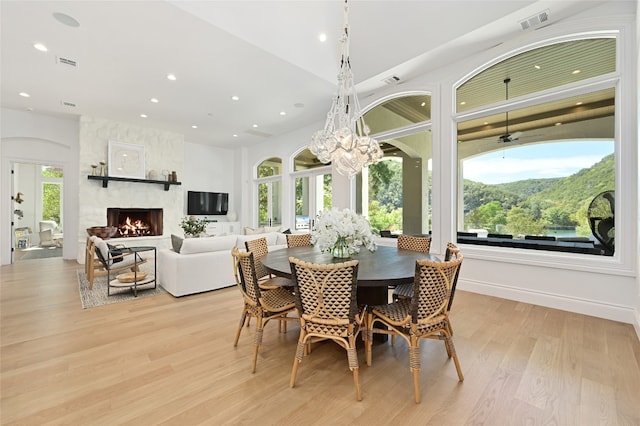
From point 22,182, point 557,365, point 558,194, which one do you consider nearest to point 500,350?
point 557,365

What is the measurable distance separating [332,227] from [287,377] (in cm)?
126

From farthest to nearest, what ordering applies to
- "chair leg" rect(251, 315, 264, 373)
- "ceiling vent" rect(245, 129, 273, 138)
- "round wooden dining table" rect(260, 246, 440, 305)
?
"ceiling vent" rect(245, 129, 273, 138) < "chair leg" rect(251, 315, 264, 373) < "round wooden dining table" rect(260, 246, 440, 305)

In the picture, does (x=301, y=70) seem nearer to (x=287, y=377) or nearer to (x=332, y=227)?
(x=332, y=227)

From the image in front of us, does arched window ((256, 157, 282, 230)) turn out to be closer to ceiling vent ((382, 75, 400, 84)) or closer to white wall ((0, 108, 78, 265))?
ceiling vent ((382, 75, 400, 84))

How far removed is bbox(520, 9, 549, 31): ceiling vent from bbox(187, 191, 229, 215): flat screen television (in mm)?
9062

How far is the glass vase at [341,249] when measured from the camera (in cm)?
260

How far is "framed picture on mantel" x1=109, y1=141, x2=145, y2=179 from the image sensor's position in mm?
7203

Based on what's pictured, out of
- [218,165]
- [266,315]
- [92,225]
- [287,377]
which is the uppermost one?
[218,165]

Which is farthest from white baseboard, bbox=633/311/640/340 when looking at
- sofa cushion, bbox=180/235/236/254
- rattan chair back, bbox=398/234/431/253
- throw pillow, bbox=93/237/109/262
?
throw pillow, bbox=93/237/109/262

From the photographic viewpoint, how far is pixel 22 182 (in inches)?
384

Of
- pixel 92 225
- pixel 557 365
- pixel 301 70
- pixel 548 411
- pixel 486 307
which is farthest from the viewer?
pixel 92 225

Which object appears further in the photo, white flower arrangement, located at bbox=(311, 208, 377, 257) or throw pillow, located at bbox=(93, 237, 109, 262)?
throw pillow, located at bbox=(93, 237, 109, 262)

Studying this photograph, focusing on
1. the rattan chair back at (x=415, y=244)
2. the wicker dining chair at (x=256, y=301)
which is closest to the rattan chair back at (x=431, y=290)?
the wicker dining chair at (x=256, y=301)

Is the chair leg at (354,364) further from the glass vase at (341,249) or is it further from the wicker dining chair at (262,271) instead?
the wicker dining chair at (262,271)
